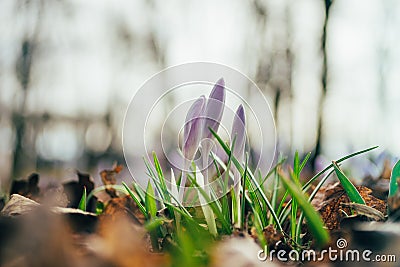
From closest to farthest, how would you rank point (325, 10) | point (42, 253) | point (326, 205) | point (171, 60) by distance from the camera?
1. point (42, 253)
2. point (326, 205)
3. point (325, 10)
4. point (171, 60)

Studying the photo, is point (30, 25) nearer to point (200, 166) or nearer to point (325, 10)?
point (325, 10)

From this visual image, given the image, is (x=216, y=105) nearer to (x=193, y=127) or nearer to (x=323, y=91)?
(x=193, y=127)

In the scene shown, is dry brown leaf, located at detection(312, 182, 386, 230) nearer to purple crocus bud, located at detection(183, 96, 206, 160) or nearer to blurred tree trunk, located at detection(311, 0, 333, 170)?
purple crocus bud, located at detection(183, 96, 206, 160)

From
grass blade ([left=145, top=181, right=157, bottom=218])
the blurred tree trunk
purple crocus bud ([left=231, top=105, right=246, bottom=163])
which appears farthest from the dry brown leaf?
the blurred tree trunk

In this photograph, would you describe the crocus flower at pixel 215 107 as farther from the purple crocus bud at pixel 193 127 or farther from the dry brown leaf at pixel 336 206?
the dry brown leaf at pixel 336 206

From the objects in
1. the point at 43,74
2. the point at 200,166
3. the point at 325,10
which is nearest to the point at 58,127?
the point at 43,74

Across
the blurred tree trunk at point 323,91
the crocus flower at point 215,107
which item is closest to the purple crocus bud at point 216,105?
the crocus flower at point 215,107

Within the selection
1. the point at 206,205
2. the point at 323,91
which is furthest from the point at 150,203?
the point at 323,91

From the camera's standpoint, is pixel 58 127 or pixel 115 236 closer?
pixel 115 236
